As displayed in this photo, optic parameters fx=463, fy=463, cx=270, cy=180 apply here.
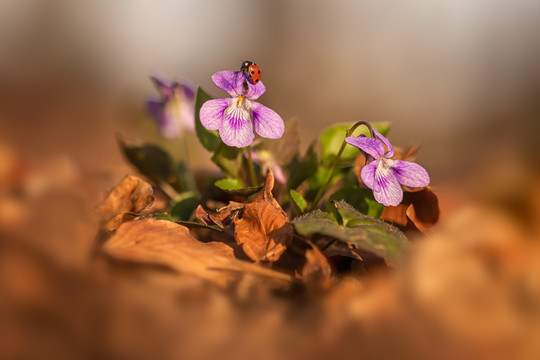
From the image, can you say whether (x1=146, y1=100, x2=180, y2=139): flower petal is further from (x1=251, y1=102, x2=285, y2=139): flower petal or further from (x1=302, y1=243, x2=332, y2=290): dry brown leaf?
(x1=302, y1=243, x2=332, y2=290): dry brown leaf

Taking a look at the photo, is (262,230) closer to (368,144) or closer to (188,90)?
(368,144)

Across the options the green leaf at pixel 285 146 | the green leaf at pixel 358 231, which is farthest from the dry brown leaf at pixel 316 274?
the green leaf at pixel 285 146

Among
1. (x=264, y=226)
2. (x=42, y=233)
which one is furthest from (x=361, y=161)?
(x=42, y=233)

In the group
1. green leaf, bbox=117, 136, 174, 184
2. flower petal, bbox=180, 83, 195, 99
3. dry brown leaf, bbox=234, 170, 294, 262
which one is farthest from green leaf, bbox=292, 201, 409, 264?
flower petal, bbox=180, 83, 195, 99

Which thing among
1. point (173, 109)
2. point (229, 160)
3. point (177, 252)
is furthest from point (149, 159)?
point (177, 252)

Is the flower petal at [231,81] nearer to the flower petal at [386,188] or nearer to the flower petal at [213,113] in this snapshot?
the flower petal at [213,113]

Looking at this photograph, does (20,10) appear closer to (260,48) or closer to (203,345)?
(260,48)
